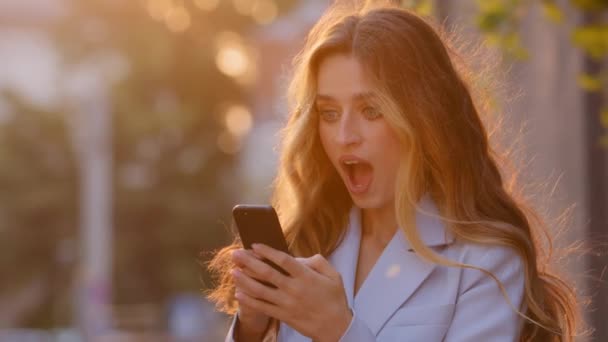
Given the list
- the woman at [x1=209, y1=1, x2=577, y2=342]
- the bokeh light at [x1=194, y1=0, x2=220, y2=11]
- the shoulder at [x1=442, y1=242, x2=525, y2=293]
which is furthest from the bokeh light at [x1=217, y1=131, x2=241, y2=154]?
the shoulder at [x1=442, y1=242, x2=525, y2=293]

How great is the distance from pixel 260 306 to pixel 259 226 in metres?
0.21

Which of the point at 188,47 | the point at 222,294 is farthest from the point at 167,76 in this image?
the point at 222,294

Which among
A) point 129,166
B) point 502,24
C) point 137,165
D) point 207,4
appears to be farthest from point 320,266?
point 129,166

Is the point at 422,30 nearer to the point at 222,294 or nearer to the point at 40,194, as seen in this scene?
the point at 222,294

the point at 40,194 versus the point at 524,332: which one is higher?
the point at 524,332

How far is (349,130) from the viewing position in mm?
3641

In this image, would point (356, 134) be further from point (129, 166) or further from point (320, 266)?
point (129, 166)

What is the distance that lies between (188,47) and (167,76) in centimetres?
138

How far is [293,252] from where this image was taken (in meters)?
3.97

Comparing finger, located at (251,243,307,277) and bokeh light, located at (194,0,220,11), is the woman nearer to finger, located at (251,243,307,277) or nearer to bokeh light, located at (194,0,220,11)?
finger, located at (251,243,307,277)

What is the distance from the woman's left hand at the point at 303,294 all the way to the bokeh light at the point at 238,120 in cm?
2629

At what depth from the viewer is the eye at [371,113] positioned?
12.0 ft

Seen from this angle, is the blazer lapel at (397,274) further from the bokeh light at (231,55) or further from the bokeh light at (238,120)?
the bokeh light at (238,120)

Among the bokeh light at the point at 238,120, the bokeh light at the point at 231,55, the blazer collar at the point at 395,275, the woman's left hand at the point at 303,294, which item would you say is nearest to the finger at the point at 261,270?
the woman's left hand at the point at 303,294
